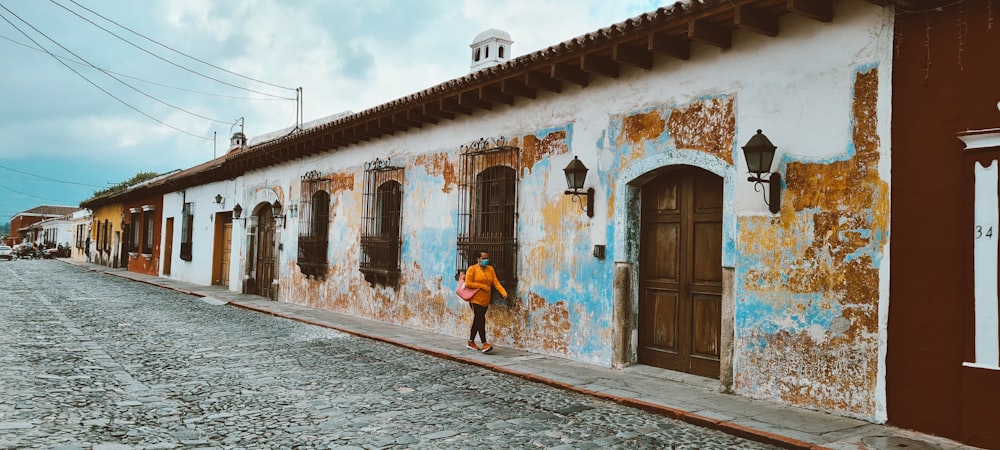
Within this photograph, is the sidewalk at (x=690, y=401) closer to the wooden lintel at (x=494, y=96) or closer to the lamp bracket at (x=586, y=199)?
the lamp bracket at (x=586, y=199)

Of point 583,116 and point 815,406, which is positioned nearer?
point 815,406

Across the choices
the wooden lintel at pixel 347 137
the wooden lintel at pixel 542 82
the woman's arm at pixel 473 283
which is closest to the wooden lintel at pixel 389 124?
the wooden lintel at pixel 347 137

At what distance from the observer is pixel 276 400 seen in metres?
5.88

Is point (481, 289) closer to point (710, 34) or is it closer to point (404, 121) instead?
point (404, 121)

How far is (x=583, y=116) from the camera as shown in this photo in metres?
8.34

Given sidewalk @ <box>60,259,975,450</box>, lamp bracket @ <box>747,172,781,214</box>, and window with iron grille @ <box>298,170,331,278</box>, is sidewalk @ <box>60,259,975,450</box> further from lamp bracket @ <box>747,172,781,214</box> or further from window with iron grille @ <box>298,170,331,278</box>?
window with iron grille @ <box>298,170,331,278</box>

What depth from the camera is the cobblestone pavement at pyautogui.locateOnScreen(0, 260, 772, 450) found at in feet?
15.6

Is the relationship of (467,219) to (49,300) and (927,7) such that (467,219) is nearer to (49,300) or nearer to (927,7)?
(927,7)

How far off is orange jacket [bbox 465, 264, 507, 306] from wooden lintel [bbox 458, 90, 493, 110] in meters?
2.49

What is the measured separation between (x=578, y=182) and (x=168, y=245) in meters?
21.6

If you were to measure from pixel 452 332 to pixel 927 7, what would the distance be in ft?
24.5

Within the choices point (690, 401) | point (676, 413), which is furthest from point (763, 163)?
point (676, 413)

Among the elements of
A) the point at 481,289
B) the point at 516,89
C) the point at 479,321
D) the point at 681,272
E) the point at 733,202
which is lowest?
the point at 479,321

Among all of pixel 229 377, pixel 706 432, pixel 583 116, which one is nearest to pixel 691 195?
pixel 583 116
